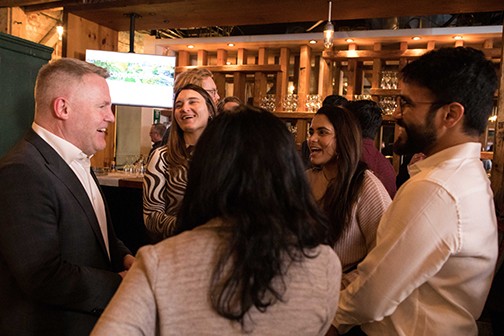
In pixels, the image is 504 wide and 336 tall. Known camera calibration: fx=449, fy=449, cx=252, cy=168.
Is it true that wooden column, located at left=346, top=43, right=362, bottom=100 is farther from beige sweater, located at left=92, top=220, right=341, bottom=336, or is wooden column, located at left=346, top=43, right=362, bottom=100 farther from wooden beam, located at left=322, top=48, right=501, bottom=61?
beige sweater, located at left=92, top=220, right=341, bottom=336

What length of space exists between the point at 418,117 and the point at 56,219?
1176 mm

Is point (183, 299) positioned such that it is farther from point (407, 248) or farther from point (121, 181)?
point (121, 181)

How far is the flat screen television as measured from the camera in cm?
431

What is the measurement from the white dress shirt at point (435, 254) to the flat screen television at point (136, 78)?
11.1 ft

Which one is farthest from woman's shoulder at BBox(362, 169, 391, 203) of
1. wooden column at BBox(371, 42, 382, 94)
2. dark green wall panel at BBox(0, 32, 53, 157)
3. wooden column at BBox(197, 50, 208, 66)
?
→ wooden column at BBox(197, 50, 208, 66)

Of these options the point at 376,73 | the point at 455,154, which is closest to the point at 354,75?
the point at 376,73

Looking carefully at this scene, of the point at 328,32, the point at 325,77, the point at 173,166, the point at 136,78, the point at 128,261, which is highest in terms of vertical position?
the point at 328,32

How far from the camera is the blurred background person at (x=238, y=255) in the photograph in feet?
2.90

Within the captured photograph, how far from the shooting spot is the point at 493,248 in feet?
4.50

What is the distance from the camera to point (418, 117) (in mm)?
1426

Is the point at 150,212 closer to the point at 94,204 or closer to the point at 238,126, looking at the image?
the point at 94,204

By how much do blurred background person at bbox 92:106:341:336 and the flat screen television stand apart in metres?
3.56

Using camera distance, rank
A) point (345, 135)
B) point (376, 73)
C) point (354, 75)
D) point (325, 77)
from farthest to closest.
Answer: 1. point (325, 77)
2. point (354, 75)
3. point (376, 73)
4. point (345, 135)

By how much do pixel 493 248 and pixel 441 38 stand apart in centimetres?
443
